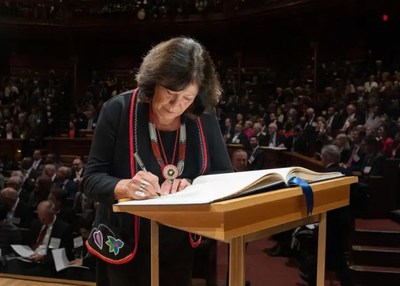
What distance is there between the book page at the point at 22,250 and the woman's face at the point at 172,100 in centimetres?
346

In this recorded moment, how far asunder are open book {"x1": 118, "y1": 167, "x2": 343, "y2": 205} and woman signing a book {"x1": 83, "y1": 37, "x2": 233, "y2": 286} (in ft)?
0.45

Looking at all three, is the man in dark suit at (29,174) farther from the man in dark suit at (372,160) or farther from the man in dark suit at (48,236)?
the man in dark suit at (372,160)

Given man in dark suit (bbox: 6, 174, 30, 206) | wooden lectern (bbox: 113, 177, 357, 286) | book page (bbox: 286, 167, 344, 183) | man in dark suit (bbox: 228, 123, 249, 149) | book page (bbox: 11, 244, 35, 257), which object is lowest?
book page (bbox: 11, 244, 35, 257)

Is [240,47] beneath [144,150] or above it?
above

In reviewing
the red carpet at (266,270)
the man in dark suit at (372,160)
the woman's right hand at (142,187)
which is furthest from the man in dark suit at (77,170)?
the woman's right hand at (142,187)

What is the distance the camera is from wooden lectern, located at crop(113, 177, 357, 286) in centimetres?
88

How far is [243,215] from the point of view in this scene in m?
0.91

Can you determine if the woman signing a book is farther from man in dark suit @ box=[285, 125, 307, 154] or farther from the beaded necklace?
man in dark suit @ box=[285, 125, 307, 154]

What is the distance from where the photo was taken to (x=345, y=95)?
8180 mm

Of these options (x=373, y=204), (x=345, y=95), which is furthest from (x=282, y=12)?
(x=373, y=204)

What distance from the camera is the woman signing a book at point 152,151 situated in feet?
4.00

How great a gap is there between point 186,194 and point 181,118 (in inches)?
15.4

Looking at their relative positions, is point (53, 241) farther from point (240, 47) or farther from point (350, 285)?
point (240, 47)

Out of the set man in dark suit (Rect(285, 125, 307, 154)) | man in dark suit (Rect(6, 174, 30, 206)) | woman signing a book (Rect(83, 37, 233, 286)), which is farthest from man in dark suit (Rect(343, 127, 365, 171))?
woman signing a book (Rect(83, 37, 233, 286))
